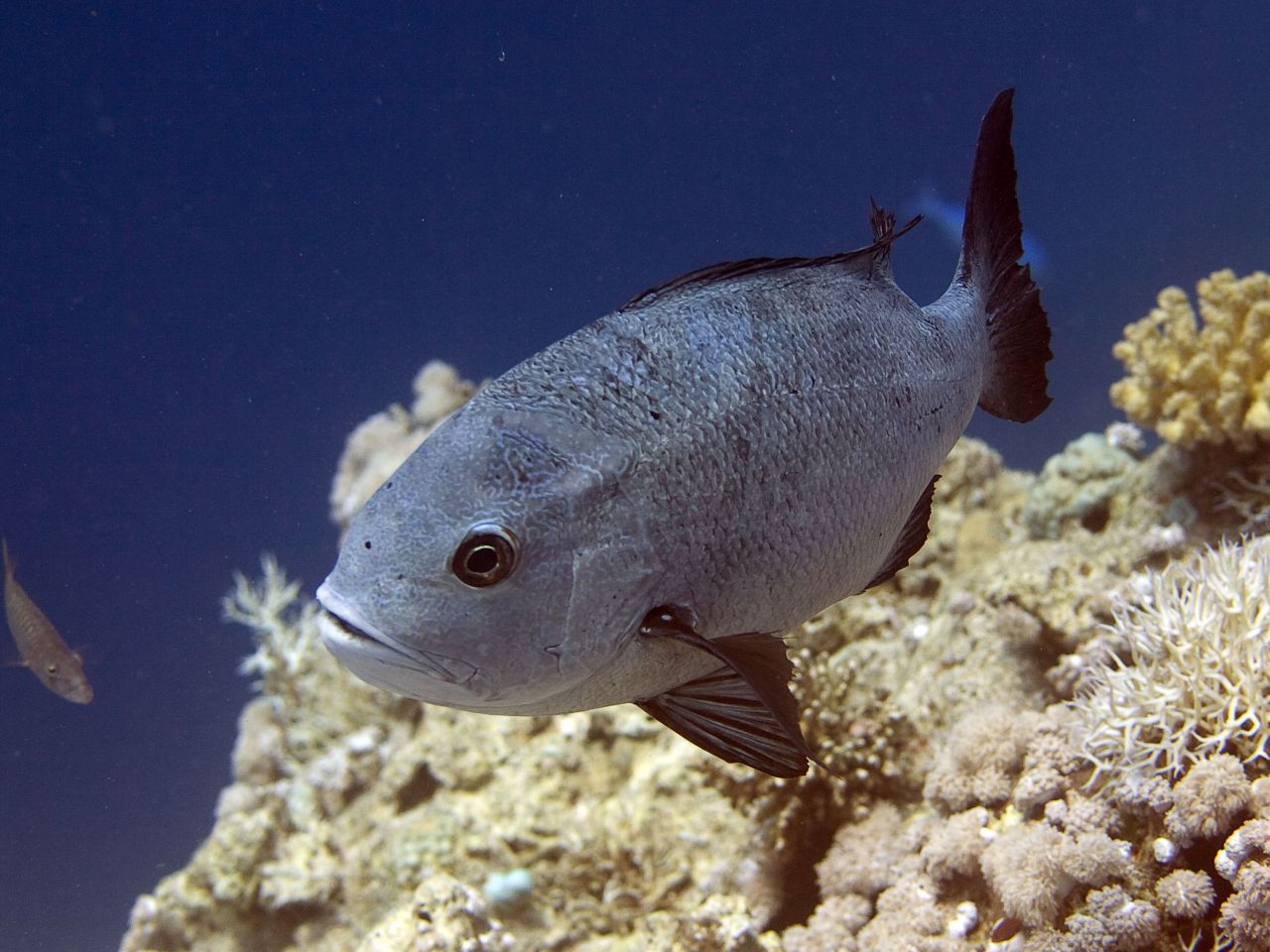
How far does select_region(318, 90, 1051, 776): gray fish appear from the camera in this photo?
1515 mm

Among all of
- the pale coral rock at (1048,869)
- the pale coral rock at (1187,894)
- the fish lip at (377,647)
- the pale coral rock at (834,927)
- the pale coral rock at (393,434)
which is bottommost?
the pale coral rock at (1187,894)

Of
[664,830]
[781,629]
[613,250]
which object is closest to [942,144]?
[613,250]

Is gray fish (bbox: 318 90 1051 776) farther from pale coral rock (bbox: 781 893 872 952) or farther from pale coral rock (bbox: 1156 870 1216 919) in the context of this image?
pale coral rock (bbox: 781 893 872 952)

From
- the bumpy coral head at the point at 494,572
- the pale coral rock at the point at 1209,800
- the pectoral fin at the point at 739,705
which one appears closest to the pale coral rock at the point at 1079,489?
the pale coral rock at the point at 1209,800

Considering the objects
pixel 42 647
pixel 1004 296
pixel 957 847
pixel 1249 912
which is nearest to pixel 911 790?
pixel 957 847

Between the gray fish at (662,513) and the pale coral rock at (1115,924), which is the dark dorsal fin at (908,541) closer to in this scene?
the gray fish at (662,513)

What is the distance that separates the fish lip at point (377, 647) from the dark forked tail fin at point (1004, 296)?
199 centimetres

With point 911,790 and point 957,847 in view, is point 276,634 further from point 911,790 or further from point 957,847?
point 957,847

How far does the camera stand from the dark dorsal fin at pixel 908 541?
90.7 inches

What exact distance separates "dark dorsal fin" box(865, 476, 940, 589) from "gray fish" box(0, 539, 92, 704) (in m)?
6.50

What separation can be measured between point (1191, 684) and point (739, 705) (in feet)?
6.82

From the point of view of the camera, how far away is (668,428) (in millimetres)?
1709

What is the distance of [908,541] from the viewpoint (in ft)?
7.70

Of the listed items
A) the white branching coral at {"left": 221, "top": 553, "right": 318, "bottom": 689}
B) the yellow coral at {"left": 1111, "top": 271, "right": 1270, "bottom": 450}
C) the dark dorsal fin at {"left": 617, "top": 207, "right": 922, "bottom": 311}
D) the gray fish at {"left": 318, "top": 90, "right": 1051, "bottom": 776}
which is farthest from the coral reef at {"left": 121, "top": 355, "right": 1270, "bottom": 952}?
the dark dorsal fin at {"left": 617, "top": 207, "right": 922, "bottom": 311}
